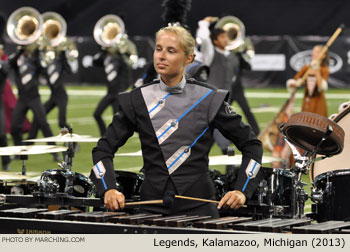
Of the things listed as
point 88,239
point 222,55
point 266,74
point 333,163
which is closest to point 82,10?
point 266,74

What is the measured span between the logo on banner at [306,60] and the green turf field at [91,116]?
73 centimetres

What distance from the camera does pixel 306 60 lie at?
26156 mm

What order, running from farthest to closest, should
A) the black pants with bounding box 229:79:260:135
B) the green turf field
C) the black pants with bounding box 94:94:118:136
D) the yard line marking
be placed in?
the yard line marking
the black pants with bounding box 94:94:118:136
the black pants with bounding box 229:79:260:135
the green turf field

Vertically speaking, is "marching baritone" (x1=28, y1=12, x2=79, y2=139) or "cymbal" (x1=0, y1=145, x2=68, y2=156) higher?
"marching baritone" (x1=28, y1=12, x2=79, y2=139)

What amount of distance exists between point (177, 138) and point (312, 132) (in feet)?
2.81

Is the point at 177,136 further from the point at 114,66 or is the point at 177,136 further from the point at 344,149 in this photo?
the point at 114,66

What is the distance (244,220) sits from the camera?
530 centimetres

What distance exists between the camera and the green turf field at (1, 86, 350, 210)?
1275cm

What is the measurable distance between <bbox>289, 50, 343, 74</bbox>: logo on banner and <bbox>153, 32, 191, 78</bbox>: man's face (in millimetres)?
21023

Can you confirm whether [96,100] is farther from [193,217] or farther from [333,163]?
[193,217]

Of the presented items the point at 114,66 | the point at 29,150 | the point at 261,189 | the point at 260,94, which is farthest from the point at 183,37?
the point at 260,94

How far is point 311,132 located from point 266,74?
71.8 feet

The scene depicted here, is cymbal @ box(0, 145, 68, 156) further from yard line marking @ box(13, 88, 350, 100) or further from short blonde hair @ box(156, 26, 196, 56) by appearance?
yard line marking @ box(13, 88, 350, 100)

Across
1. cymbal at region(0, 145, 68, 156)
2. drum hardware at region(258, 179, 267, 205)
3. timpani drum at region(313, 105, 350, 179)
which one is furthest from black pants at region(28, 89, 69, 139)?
timpani drum at region(313, 105, 350, 179)
